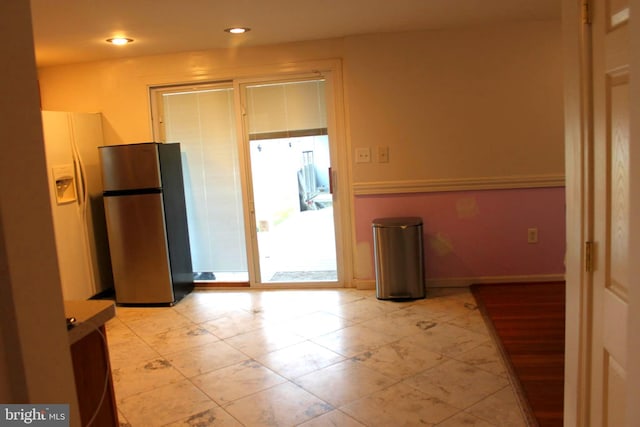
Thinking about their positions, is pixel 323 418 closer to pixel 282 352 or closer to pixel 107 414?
pixel 282 352

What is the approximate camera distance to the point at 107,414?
179 centimetres

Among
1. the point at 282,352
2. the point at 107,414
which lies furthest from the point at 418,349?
the point at 107,414

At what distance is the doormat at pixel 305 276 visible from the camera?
479cm

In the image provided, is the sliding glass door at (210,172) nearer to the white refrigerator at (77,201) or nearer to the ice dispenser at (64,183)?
the white refrigerator at (77,201)

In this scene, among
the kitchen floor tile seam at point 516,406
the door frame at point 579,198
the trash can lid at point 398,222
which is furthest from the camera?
the trash can lid at point 398,222

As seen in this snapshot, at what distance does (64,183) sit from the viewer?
439 cm

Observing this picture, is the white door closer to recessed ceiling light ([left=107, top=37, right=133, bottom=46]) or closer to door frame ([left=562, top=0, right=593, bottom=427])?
door frame ([left=562, top=0, right=593, bottom=427])

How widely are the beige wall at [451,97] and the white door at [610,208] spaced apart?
295cm

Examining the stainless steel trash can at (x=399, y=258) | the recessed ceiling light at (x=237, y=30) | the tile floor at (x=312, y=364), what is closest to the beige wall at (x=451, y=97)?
the stainless steel trash can at (x=399, y=258)

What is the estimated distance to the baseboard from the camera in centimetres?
447

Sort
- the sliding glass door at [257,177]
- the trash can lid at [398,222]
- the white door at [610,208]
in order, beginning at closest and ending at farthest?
the white door at [610,208] → the trash can lid at [398,222] → the sliding glass door at [257,177]

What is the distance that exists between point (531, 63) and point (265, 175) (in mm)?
2474

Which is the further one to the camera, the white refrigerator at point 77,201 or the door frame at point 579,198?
the white refrigerator at point 77,201

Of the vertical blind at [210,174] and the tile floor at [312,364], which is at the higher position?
the vertical blind at [210,174]
